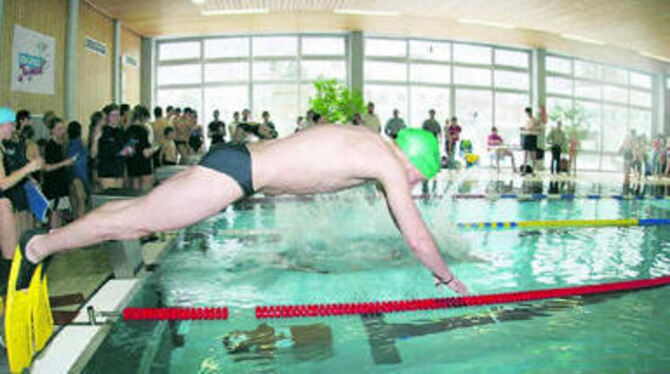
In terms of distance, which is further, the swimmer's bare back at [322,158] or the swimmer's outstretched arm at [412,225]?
the swimmer's bare back at [322,158]

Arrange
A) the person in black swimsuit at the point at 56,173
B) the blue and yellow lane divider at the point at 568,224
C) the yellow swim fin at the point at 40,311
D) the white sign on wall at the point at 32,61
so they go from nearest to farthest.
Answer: the yellow swim fin at the point at 40,311
the person in black swimsuit at the point at 56,173
the blue and yellow lane divider at the point at 568,224
the white sign on wall at the point at 32,61

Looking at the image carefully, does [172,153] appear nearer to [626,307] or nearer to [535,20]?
[626,307]

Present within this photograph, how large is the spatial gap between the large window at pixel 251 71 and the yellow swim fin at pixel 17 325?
1701 cm

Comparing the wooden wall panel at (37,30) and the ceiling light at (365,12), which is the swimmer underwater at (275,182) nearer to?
the wooden wall panel at (37,30)

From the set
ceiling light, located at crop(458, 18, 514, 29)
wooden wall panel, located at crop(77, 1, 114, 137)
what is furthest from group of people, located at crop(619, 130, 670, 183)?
wooden wall panel, located at crop(77, 1, 114, 137)

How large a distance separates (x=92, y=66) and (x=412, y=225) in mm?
13610

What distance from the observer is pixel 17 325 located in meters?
2.31

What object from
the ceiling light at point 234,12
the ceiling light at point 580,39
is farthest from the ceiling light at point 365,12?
the ceiling light at point 580,39

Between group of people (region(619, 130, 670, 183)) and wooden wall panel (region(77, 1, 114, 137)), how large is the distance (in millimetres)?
15096

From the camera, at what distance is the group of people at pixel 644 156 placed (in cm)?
1661

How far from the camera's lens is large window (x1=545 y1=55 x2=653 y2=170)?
22.7 m

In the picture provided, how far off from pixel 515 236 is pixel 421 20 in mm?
11431

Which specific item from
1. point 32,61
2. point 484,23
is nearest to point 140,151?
point 32,61

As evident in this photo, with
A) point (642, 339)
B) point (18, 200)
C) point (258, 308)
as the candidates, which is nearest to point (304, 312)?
point (258, 308)
